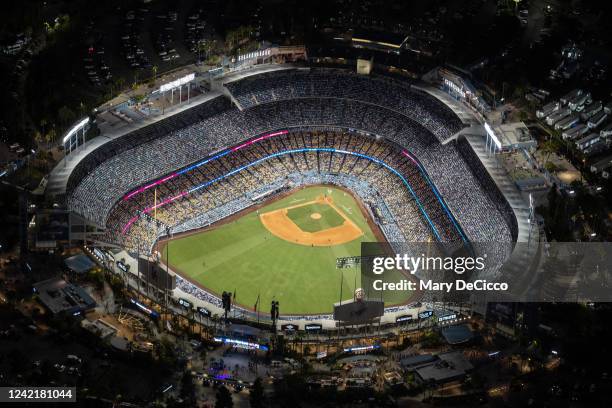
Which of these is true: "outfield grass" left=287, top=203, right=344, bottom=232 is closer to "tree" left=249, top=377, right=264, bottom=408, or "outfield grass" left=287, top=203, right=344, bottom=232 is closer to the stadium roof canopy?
the stadium roof canopy

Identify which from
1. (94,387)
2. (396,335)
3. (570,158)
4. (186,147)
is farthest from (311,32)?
(94,387)

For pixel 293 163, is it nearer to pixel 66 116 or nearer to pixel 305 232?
pixel 305 232

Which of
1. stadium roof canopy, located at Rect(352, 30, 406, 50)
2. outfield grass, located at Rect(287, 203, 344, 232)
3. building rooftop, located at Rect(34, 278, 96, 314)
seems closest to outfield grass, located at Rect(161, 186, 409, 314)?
outfield grass, located at Rect(287, 203, 344, 232)

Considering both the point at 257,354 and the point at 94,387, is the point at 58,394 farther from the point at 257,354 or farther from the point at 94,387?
the point at 257,354

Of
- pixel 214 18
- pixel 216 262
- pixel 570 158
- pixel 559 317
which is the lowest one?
pixel 559 317

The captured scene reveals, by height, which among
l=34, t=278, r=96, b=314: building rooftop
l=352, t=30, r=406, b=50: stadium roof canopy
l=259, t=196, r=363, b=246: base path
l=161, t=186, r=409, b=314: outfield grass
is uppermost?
l=352, t=30, r=406, b=50: stadium roof canopy

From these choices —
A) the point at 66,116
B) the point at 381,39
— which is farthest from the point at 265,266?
the point at 381,39
